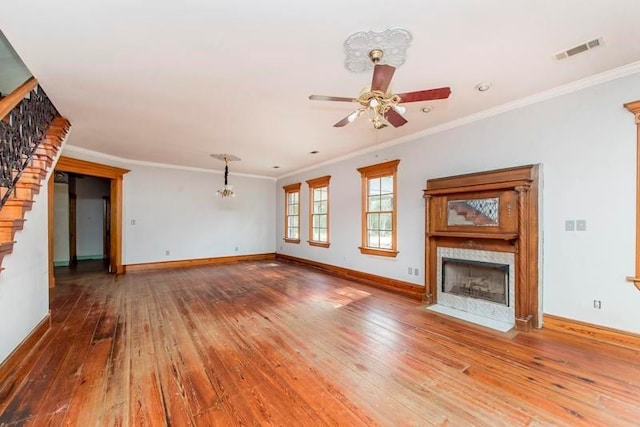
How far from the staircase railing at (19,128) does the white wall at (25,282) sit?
1.56 ft

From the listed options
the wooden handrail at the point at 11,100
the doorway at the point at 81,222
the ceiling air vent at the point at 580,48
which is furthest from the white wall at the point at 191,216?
the ceiling air vent at the point at 580,48

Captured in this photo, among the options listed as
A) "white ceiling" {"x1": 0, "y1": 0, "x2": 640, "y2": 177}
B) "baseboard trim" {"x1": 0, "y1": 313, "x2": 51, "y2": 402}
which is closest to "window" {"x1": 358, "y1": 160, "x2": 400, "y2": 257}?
"white ceiling" {"x1": 0, "y1": 0, "x2": 640, "y2": 177}

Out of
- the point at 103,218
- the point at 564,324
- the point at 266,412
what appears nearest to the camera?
the point at 266,412

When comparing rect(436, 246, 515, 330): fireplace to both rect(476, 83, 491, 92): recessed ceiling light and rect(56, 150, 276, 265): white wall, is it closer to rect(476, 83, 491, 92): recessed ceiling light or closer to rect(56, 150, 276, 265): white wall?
rect(476, 83, 491, 92): recessed ceiling light

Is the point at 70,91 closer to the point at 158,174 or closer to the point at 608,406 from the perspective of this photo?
the point at 158,174

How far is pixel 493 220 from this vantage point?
11.7 ft

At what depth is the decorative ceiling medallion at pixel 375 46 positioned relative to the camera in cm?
216

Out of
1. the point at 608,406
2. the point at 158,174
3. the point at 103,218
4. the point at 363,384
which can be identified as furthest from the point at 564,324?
the point at 103,218

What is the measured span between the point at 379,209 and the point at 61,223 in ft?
28.7

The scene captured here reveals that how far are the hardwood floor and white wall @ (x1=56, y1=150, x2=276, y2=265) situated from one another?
3.12m

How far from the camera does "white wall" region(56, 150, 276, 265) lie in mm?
6715

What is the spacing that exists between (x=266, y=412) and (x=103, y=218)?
9649mm

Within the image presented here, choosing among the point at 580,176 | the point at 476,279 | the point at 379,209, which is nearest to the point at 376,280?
the point at 379,209

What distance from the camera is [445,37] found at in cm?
221
